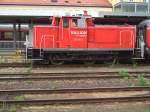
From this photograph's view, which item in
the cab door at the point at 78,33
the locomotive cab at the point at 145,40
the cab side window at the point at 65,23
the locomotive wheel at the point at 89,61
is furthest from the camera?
the locomotive cab at the point at 145,40

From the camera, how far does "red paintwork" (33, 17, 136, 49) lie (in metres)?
22.4

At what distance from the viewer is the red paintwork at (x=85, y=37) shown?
22438 mm

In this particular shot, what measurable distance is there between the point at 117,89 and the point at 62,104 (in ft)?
Answer: 8.94

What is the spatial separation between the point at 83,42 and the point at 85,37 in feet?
1.10

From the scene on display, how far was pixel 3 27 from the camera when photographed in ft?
157

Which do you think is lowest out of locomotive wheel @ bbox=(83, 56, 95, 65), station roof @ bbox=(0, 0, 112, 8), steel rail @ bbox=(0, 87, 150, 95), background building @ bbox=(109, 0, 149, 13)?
steel rail @ bbox=(0, 87, 150, 95)

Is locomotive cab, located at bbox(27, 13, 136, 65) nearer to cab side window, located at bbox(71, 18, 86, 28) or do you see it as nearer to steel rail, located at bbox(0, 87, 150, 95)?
cab side window, located at bbox(71, 18, 86, 28)

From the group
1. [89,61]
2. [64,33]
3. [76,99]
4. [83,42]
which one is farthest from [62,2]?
[76,99]

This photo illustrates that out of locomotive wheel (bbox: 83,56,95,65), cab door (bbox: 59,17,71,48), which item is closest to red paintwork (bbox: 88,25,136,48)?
locomotive wheel (bbox: 83,56,95,65)

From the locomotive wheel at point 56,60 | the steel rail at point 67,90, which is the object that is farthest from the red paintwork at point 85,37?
the steel rail at point 67,90

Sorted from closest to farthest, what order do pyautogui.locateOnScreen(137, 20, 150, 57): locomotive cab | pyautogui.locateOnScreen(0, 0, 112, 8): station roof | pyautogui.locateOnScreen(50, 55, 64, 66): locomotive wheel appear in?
pyautogui.locateOnScreen(50, 55, 64, 66): locomotive wheel → pyautogui.locateOnScreen(137, 20, 150, 57): locomotive cab → pyautogui.locateOnScreen(0, 0, 112, 8): station roof

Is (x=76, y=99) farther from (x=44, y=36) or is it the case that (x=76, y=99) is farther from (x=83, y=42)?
(x=83, y=42)

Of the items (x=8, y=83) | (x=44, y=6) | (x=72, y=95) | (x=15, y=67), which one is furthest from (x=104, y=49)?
(x=44, y=6)

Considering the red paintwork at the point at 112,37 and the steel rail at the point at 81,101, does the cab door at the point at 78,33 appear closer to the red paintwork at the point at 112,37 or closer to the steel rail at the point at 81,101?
the red paintwork at the point at 112,37
